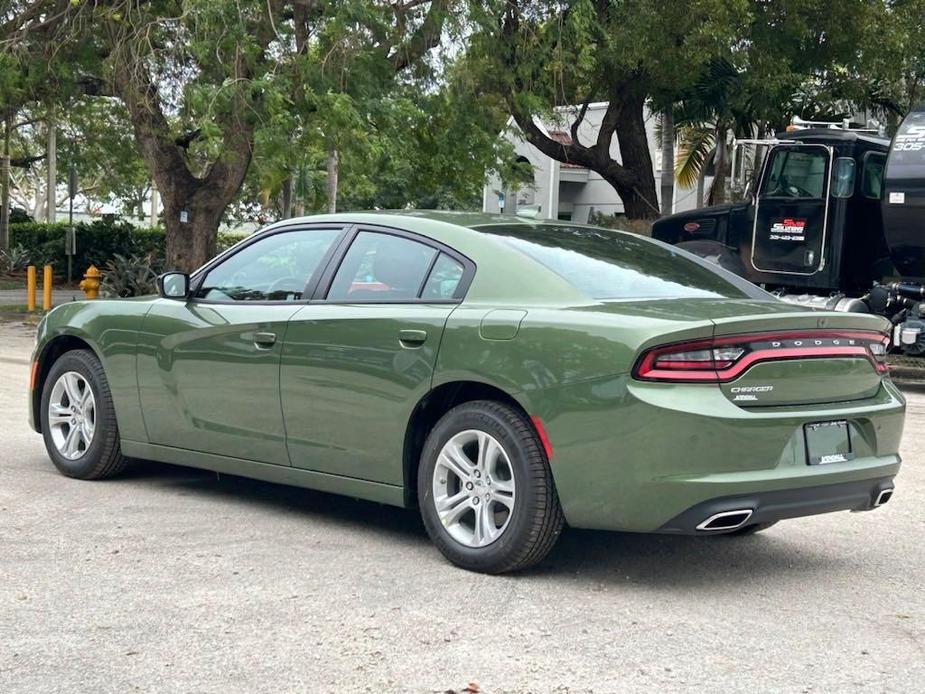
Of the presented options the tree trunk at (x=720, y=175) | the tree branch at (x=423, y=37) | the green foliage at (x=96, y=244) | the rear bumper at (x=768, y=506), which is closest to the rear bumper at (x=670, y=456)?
the rear bumper at (x=768, y=506)

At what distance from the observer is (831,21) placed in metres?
21.8

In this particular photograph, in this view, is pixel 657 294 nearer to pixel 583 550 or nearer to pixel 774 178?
pixel 583 550

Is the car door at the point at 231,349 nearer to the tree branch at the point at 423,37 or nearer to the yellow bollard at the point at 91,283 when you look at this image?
the tree branch at the point at 423,37

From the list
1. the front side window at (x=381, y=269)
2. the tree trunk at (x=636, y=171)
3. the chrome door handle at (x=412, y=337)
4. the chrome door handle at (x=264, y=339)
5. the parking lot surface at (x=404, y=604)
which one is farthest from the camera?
the tree trunk at (x=636, y=171)

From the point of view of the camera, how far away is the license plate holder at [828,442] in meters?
5.24

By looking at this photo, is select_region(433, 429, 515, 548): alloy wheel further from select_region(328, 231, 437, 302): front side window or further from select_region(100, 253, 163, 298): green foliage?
select_region(100, 253, 163, 298): green foliage

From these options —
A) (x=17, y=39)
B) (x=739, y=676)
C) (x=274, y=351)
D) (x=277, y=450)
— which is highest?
(x=17, y=39)

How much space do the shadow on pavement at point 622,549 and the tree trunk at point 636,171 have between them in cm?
2044

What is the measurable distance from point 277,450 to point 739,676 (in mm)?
2772

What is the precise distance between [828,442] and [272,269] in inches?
114

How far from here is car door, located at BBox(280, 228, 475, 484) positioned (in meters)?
5.74

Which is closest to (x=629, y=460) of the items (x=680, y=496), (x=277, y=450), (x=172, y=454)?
(x=680, y=496)

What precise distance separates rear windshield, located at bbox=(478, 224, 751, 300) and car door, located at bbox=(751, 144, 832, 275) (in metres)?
9.30

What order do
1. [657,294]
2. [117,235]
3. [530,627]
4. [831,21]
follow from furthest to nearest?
1. [117,235]
2. [831,21]
3. [657,294]
4. [530,627]
